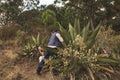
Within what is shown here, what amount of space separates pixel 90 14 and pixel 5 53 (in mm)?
5222

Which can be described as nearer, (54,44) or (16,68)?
(54,44)

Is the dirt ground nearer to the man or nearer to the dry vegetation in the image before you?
the dry vegetation

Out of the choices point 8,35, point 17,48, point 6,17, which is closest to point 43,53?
point 17,48

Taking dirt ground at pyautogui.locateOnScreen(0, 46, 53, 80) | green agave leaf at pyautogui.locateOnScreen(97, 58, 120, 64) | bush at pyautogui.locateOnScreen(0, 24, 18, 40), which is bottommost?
dirt ground at pyautogui.locateOnScreen(0, 46, 53, 80)

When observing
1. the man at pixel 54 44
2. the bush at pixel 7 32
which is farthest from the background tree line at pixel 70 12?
the man at pixel 54 44

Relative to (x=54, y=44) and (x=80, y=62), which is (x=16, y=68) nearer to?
(x=54, y=44)

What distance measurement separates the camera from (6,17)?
1479 centimetres

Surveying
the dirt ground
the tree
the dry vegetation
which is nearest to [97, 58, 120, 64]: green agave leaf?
the dry vegetation

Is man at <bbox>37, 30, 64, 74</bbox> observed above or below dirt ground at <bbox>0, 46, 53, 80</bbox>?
above

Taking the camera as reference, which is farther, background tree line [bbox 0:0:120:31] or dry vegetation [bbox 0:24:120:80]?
background tree line [bbox 0:0:120:31]

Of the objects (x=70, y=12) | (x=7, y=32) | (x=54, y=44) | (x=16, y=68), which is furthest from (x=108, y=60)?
(x=70, y=12)

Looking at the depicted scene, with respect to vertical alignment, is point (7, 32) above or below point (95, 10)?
below

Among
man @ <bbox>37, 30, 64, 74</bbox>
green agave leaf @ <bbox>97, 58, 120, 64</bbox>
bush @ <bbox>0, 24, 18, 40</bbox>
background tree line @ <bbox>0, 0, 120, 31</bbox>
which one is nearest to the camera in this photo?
green agave leaf @ <bbox>97, 58, 120, 64</bbox>

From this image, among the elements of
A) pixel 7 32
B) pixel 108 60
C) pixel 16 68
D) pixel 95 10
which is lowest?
pixel 16 68
